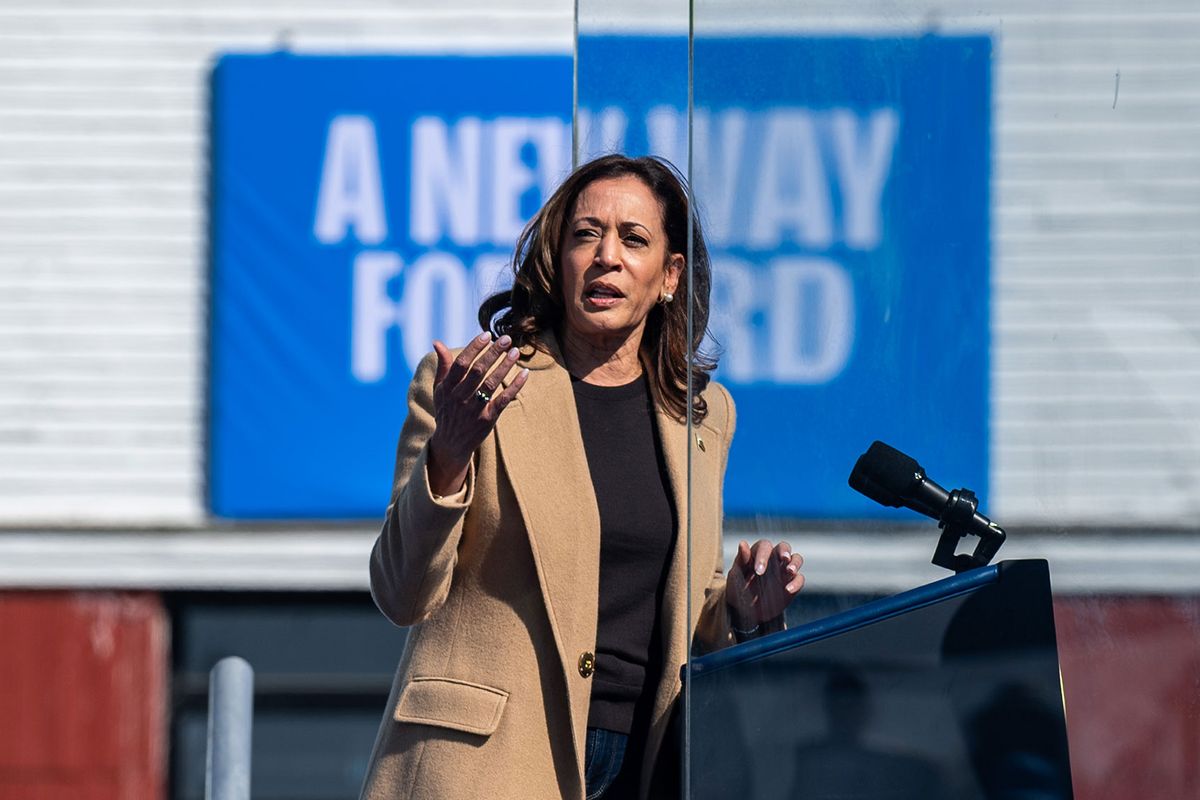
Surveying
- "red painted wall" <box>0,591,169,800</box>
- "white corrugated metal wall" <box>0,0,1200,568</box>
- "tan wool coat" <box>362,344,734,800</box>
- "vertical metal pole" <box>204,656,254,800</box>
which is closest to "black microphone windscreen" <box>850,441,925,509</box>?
"tan wool coat" <box>362,344,734,800</box>

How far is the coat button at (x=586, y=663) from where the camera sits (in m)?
2.31

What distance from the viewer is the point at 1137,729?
131 centimetres

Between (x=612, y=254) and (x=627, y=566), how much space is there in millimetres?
457

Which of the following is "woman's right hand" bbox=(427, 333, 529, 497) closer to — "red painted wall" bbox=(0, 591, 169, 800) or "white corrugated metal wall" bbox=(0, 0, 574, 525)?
"white corrugated metal wall" bbox=(0, 0, 574, 525)

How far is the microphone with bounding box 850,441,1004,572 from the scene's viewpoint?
146 cm

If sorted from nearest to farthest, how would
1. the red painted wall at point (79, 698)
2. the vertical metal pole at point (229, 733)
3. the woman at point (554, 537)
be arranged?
the woman at point (554, 537) → the vertical metal pole at point (229, 733) → the red painted wall at point (79, 698)

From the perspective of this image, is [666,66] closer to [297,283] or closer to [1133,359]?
[1133,359]

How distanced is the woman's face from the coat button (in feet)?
1.59

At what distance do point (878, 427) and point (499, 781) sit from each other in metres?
0.93

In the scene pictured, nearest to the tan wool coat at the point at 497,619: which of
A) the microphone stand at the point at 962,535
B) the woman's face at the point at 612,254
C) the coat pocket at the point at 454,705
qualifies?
the coat pocket at the point at 454,705

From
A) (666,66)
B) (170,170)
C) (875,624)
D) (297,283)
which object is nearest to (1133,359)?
(875,624)

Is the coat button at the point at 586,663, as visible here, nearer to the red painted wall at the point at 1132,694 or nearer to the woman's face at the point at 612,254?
the woman's face at the point at 612,254

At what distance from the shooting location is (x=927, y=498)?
1521mm

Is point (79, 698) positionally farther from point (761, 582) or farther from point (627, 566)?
point (761, 582)
